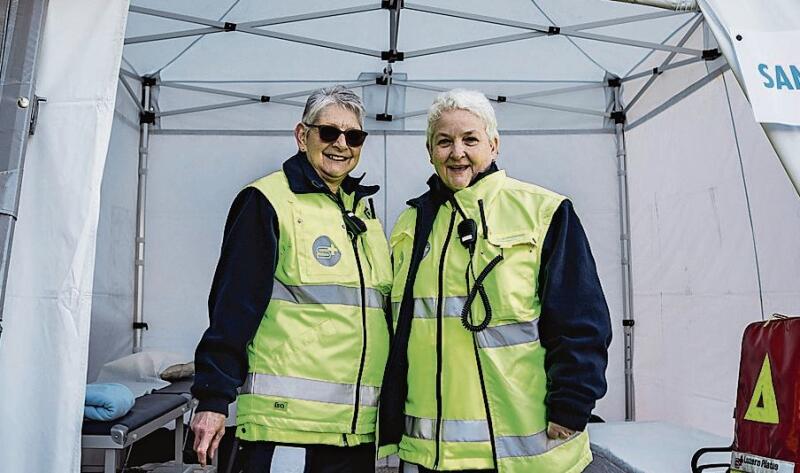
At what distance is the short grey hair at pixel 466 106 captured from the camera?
68.5 inches

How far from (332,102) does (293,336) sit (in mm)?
576

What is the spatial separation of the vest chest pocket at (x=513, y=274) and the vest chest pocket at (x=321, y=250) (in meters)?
0.33

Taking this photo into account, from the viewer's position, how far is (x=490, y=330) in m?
1.63

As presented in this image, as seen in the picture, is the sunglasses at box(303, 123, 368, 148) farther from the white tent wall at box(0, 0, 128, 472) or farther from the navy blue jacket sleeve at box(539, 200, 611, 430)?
the white tent wall at box(0, 0, 128, 472)

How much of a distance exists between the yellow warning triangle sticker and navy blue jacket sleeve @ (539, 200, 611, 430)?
0.39 meters

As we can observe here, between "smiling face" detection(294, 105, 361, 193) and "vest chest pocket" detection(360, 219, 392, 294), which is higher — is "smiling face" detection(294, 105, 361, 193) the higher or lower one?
the higher one

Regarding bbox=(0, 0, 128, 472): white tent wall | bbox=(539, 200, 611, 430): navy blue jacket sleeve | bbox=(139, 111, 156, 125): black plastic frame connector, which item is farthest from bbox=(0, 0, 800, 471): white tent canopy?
bbox=(539, 200, 611, 430): navy blue jacket sleeve

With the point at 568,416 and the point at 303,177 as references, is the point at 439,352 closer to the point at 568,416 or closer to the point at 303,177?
the point at 568,416

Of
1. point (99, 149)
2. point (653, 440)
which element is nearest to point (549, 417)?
point (99, 149)

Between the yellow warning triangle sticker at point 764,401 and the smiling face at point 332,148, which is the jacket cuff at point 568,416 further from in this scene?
the smiling face at point 332,148

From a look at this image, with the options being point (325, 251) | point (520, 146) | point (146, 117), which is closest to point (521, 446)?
point (325, 251)

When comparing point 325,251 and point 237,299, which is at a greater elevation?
point 325,251

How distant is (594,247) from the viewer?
17.6 feet

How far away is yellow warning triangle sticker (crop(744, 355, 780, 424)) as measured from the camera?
1661 millimetres
